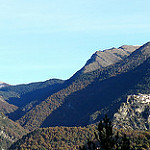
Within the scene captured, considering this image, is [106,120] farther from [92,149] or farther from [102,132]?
[92,149]

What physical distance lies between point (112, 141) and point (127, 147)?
2.08 m

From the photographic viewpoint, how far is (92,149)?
36906mm

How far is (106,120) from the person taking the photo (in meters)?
37.0

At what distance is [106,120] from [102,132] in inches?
60.5

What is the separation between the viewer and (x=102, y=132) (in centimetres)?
3709

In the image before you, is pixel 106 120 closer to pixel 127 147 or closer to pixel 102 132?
pixel 102 132

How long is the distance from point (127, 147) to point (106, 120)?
3.98 m

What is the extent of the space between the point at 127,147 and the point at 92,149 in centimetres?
423

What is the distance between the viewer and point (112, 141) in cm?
3688

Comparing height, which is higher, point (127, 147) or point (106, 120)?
point (106, 120)

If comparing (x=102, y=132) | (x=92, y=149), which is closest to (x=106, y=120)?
(x=102, y=132)

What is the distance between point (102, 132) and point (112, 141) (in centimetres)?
159

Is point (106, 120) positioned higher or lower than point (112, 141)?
higher

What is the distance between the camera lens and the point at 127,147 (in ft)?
117
